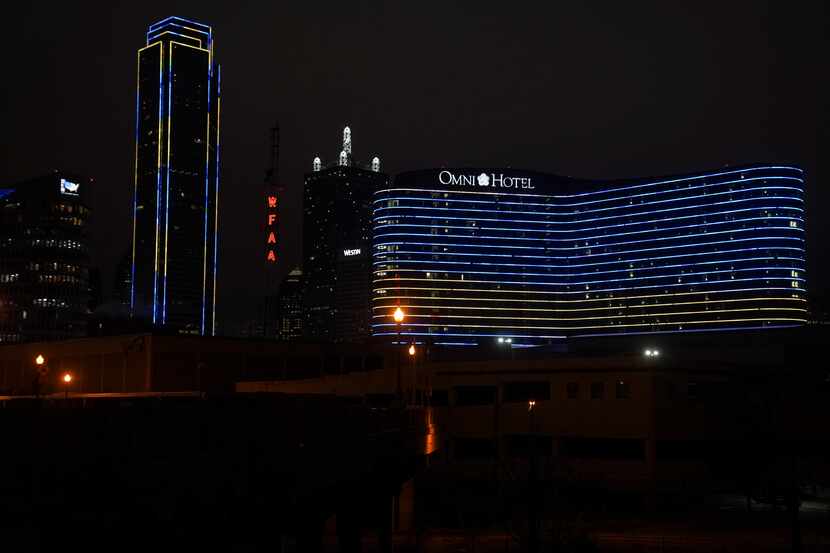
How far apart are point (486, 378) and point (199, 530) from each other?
7845 cm

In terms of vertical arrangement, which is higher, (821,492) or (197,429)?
(197,429)

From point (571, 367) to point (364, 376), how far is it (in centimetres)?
2003

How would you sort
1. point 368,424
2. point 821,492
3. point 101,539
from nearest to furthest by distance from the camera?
point 101,539 < point 368,424 < point 821,492

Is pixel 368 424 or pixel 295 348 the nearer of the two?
pixel 368 424

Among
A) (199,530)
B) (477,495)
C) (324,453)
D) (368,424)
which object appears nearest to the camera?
(199,530)

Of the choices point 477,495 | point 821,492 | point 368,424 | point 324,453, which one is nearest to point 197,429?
point 324,453

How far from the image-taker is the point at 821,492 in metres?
78.8

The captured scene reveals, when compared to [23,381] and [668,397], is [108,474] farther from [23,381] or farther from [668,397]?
[23,381]

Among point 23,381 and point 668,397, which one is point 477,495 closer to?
point 668,397

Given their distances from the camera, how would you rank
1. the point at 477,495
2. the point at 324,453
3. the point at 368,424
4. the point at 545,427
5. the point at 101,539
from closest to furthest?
the point at 101,539, the point at 324,453, the point at 368,424, the point at 477,495, the point at 545,427

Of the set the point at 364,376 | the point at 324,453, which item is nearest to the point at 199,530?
the point at 324,453

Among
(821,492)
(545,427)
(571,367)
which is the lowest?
(821,492)

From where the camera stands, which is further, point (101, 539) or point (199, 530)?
point (199, 530)

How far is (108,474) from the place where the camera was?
1563 centimetres
